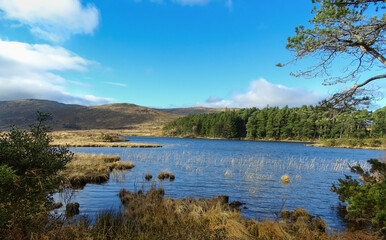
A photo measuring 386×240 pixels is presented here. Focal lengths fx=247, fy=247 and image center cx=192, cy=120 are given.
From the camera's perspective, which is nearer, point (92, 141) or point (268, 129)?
point (92, 141)

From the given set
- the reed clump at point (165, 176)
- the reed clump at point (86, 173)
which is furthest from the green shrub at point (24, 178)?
the reed clump at point (165, 176)

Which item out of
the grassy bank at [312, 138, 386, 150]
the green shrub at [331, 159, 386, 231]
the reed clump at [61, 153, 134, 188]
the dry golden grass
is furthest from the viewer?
the grassy bank at [312, 138, 386, 150]

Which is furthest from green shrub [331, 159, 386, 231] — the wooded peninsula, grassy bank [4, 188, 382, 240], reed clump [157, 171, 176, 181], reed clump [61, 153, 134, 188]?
the wooded peninsula

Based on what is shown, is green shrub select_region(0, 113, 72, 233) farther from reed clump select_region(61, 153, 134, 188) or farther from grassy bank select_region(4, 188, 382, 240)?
reed clump select_region(61, 153, 134, 188)

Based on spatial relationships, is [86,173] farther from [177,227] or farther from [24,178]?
[24,178]

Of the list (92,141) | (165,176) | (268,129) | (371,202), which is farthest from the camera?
(268,129)

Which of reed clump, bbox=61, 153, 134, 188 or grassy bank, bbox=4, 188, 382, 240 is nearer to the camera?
grassy bank, bbox=4, 188, 382, 240

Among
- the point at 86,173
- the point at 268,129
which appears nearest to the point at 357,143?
the point at 268,129

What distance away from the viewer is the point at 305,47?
31.2 ft

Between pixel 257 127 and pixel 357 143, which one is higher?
pixel 257 127

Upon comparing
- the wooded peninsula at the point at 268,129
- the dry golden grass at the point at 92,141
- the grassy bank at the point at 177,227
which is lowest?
the dry golden grass at the point at 92,141

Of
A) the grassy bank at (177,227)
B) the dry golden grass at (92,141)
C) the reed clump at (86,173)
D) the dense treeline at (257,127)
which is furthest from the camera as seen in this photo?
the dense treeline at (257,127)

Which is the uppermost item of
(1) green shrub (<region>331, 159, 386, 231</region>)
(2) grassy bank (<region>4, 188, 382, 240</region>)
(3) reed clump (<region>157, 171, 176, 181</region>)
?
(1) green shrub (<region>331, 159, 386, 231</region>)

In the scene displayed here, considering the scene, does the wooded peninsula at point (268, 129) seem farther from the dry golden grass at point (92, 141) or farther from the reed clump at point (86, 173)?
the reed clump at point (86, 173)
